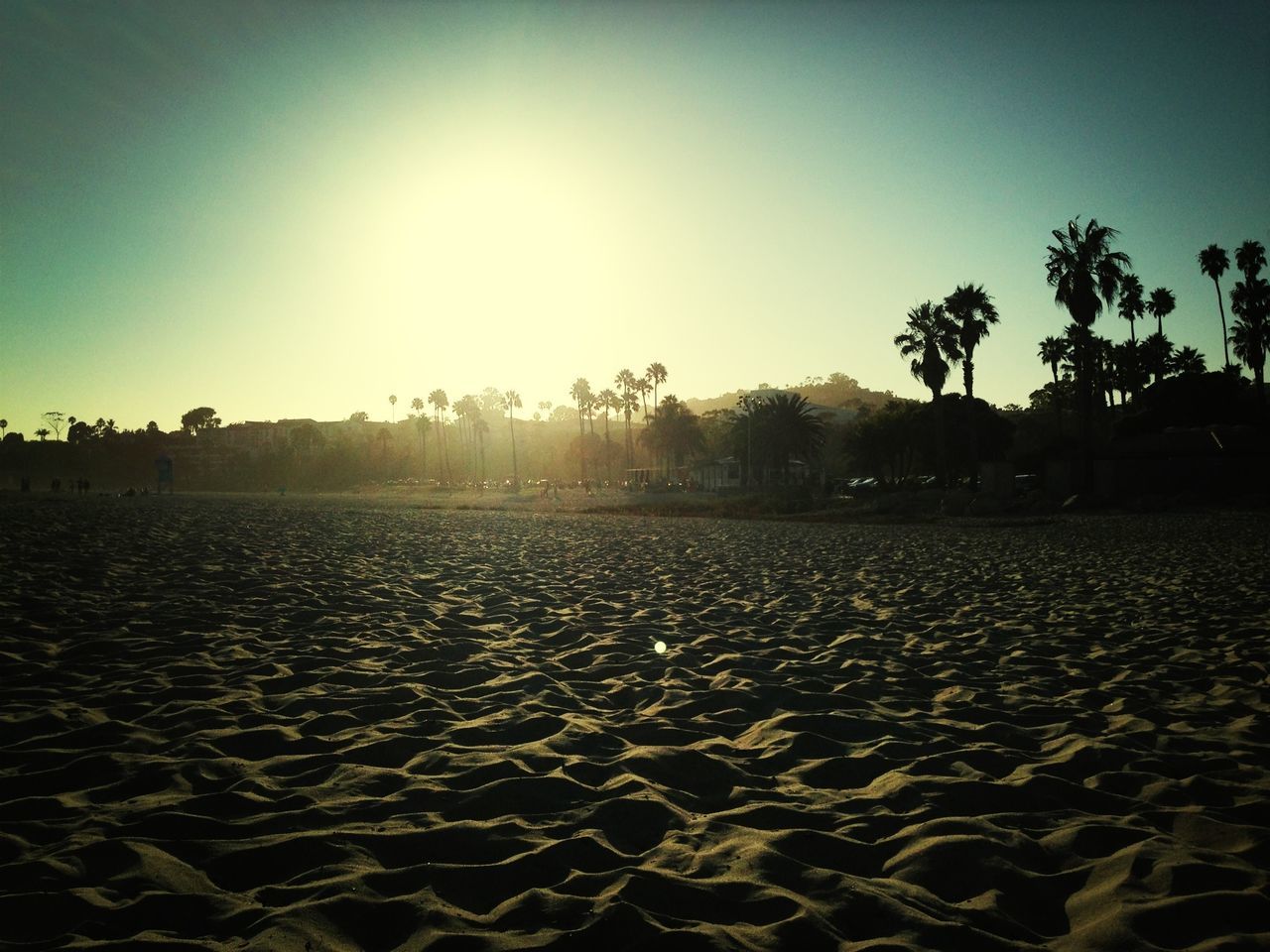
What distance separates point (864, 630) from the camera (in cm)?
767

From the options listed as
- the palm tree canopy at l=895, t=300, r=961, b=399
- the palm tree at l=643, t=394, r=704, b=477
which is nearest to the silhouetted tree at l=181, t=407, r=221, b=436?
the palm tree at l=643, t=394, r=704, b=477

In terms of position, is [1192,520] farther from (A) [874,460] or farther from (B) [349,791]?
(A) [874,460]

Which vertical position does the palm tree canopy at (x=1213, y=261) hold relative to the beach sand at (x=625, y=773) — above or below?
above

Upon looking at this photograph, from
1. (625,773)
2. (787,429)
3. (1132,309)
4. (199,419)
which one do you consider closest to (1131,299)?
(1132,309)

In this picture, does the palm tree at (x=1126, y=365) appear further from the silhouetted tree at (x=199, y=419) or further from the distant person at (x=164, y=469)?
the silhouetted tree at (x=199, y=419)

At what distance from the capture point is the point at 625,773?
13.0 feet

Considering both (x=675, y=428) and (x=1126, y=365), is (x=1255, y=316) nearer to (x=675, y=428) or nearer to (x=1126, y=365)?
(x=1126, y=365)

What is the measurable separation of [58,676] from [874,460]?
67177 millimetres

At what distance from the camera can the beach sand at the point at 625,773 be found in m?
2.61

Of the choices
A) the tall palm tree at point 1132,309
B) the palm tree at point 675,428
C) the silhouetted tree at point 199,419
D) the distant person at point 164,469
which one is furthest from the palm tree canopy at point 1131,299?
the silhouetted tree at point 199,419

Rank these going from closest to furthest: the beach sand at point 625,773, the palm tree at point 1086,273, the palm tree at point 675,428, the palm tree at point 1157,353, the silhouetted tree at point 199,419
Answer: the beach sand at point 625,773 → the palm tree at point 1086,273 → the palm tree at point 1157,353 → the palm tree at point 675,428 → the silhouetted tree at point 199,419

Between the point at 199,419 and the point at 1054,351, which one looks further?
the point at 199,419

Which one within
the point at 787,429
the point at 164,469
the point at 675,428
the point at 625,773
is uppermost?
the point at 675,428

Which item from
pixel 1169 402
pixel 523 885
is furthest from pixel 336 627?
pixel 1169 402
